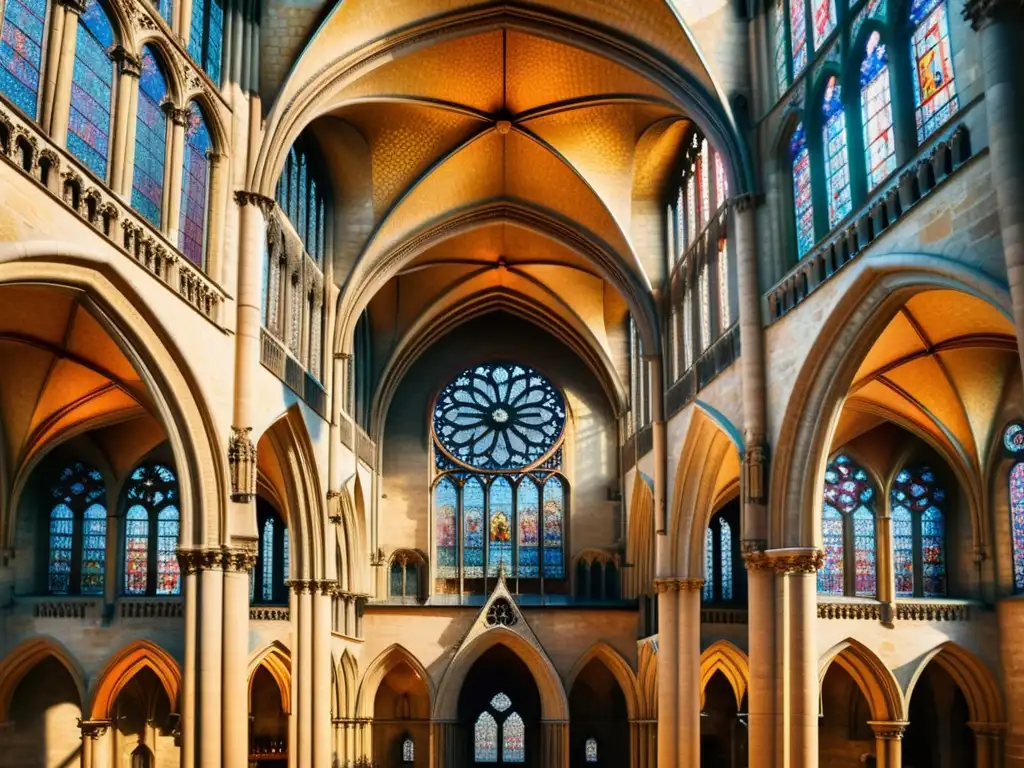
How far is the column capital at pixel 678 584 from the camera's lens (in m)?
26.8

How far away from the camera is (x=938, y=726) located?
29344 mm

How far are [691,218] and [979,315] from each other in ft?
25.4

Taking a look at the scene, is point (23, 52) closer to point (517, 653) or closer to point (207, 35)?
point (207, 35)

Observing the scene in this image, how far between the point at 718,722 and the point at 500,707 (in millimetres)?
6808

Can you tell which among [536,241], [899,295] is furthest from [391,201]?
[899,295]

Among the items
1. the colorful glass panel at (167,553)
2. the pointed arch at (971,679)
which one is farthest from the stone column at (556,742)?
the colorful glass panel at (167,553)

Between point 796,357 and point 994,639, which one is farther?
point 994,639

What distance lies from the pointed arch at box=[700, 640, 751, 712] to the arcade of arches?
15cm

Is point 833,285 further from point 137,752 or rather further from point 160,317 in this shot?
point 137,752

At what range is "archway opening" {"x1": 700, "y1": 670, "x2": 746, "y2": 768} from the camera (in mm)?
33969

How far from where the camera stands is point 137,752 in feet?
104

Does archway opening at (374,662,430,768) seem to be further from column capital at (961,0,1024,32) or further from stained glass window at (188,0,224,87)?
column capital at (961,0,1024,32)

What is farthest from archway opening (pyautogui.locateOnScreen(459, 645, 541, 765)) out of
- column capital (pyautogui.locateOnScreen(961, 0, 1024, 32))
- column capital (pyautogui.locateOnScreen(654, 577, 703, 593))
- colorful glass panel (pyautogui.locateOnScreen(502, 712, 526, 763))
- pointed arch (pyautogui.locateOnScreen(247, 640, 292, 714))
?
column capital (pyautogui.locateOnScreen(961, 0, 1024, 32))

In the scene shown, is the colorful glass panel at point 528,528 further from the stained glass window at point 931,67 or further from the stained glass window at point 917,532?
the stained glass window at point 931,67
